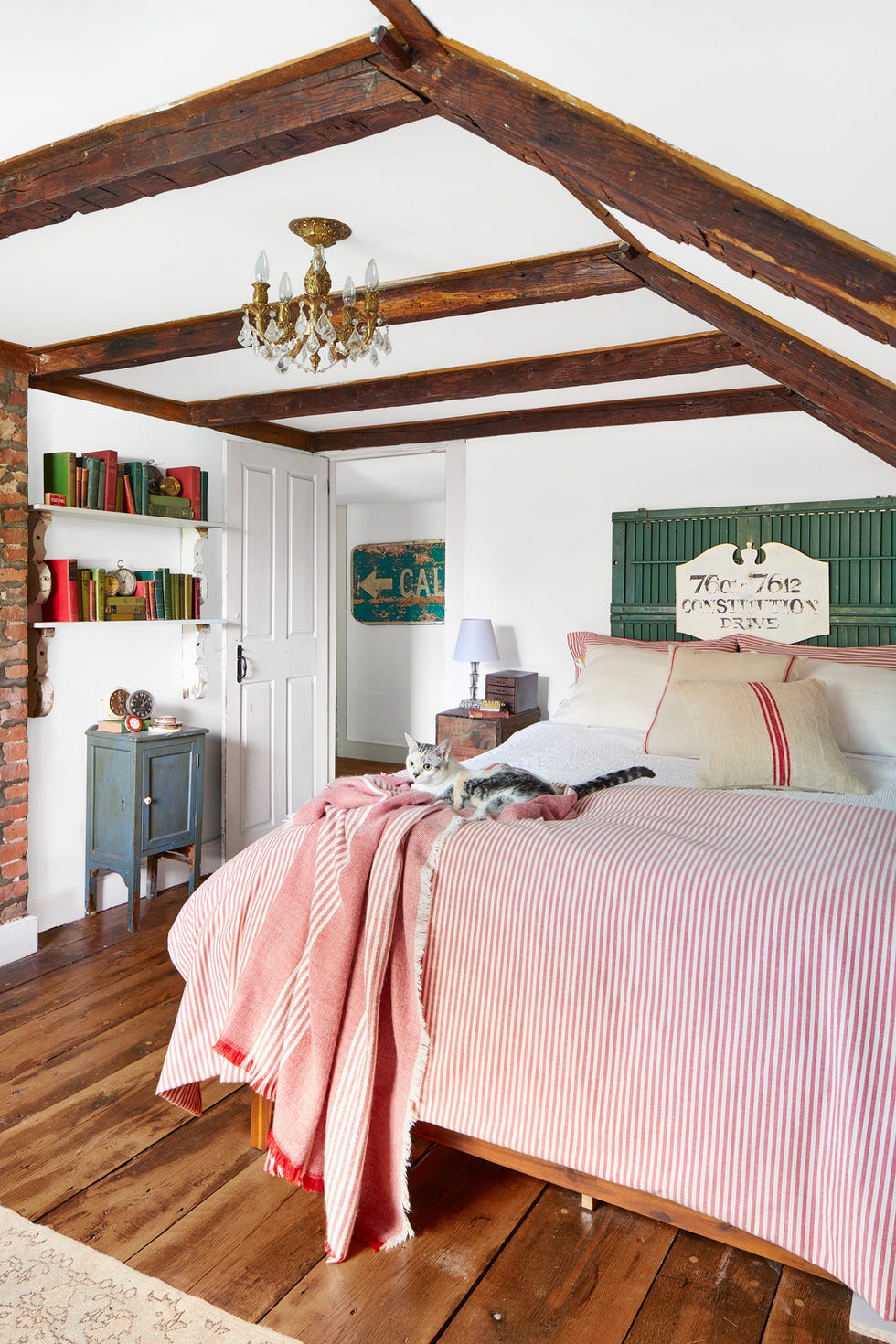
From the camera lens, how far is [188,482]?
4.36m

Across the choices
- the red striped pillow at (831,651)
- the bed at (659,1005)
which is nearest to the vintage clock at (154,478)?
the bed at (659,1005)

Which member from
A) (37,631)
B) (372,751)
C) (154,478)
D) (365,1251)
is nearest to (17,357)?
(154,478)

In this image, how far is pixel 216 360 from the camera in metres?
3.67

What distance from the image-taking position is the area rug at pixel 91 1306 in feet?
5.63

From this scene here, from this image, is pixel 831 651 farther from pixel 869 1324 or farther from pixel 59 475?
pixel 59 475

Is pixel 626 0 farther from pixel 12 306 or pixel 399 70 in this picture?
pixel 12 306

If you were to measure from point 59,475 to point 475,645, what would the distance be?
197cm

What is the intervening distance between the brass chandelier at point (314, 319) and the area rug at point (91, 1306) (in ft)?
6.41

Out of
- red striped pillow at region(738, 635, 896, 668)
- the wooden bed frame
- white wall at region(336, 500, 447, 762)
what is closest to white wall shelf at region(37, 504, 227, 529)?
red striped pillow at region(738, 635, 896, 668)

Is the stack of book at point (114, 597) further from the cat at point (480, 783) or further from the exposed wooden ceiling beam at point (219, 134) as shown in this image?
the exposed wooden ceiling beam at point (219, 134)

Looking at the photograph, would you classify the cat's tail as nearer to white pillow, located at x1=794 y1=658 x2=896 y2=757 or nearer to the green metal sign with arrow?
white pillow, located at x1=794 y1=658 x2=896 y2=757

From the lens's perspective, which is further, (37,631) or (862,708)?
(37,631)

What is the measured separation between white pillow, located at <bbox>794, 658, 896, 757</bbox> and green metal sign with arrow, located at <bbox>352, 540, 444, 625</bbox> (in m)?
3.81

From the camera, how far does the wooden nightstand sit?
171 inches
